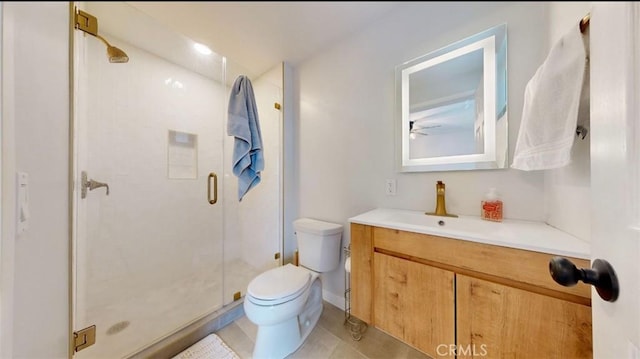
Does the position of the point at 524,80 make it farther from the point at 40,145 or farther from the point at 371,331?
the point at 40,145

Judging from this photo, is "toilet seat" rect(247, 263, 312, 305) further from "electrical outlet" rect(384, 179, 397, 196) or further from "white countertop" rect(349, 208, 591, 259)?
"electrical outlet" rect(384, 179, 397, 196)

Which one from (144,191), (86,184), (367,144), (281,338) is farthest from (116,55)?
(281,338)

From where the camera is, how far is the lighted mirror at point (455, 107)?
0.96 metres

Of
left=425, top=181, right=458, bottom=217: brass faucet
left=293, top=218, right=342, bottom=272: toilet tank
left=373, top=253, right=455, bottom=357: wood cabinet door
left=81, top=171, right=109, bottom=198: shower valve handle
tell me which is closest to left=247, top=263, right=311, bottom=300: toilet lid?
left=293, top=218, right=342, bottom=272: toilet tank

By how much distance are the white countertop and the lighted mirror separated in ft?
0.92

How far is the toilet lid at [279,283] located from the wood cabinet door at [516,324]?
2.57 feet

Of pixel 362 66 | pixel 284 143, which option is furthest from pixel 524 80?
pixel 284 143

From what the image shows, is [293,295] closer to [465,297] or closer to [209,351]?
[209,351]

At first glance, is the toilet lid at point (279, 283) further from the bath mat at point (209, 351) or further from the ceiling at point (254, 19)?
the ceiling at point (254, 19)

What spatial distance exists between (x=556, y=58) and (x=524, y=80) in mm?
300

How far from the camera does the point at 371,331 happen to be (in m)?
1.30

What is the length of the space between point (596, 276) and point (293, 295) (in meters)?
1.10

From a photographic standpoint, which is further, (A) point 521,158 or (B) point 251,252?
(B) point 251,252

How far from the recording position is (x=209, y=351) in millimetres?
1175
